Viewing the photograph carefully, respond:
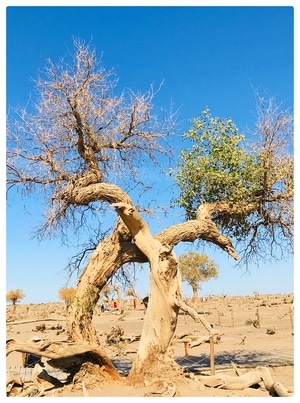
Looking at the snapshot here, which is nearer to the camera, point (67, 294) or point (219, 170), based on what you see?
point (219, 170)

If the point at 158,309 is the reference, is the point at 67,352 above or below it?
below

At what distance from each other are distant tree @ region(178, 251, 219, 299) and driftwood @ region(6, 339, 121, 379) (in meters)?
41.4

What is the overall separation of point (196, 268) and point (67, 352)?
44190mm

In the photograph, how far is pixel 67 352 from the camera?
10.2m

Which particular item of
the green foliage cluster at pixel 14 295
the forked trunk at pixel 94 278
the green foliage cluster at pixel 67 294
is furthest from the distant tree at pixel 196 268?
the forked trunk at pixel 94 278

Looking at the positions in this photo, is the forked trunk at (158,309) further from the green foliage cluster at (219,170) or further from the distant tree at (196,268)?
the distant tree at (196,268)

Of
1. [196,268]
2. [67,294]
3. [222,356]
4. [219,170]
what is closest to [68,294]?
[67,294]

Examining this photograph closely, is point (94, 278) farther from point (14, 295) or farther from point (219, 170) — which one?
point (14, 295)

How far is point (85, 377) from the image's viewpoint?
10.6m

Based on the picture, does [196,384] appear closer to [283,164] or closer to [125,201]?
[125,201]

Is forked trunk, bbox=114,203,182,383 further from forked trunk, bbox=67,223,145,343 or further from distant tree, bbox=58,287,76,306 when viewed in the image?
distant tree, bbox=58,287,76,306

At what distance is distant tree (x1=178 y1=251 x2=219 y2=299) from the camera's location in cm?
5266

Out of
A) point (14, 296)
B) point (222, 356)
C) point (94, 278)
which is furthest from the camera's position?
point (14, 296)
